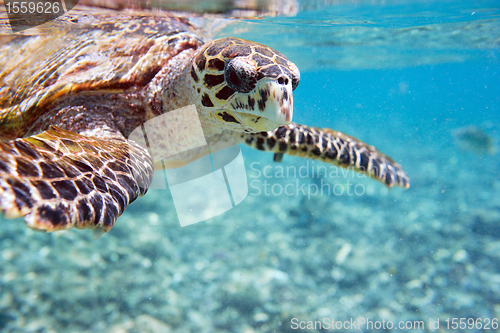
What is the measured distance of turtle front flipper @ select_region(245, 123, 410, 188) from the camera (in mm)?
3115

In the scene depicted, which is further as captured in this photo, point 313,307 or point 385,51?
point 385,51

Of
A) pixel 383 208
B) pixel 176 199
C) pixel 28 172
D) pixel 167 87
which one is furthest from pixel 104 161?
pixel 383 208

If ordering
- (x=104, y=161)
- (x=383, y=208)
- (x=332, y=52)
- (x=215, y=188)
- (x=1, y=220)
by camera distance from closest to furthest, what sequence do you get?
(x=104, y=161) → (x=1, y=220) → (x=383, y=208) → (x=215, y=188) → (x=332, y=52)

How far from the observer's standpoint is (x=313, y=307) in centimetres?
285

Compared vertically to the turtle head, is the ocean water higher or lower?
lower

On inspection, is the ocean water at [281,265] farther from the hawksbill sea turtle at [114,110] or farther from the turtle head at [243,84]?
the turtle head at [243,84]

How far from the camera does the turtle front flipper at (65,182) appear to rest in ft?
3.16

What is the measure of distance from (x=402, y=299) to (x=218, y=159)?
2.81 metres

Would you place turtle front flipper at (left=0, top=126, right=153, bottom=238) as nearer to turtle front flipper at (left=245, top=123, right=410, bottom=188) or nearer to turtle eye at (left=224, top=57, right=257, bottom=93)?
turtle eye at (left=224, top=57, right=257, bottom=93)

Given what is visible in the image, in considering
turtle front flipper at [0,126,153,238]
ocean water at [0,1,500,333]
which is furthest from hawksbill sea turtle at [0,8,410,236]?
ocean water at [0,1,500,333]

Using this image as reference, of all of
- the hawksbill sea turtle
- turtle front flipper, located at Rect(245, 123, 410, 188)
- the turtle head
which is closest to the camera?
the hawksbill sea turtle

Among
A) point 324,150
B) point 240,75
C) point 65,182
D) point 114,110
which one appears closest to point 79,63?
point 114,110

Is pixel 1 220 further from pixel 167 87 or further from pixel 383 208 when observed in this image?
pixel 383 208

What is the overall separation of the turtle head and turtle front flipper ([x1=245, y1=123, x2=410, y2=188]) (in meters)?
0.87
